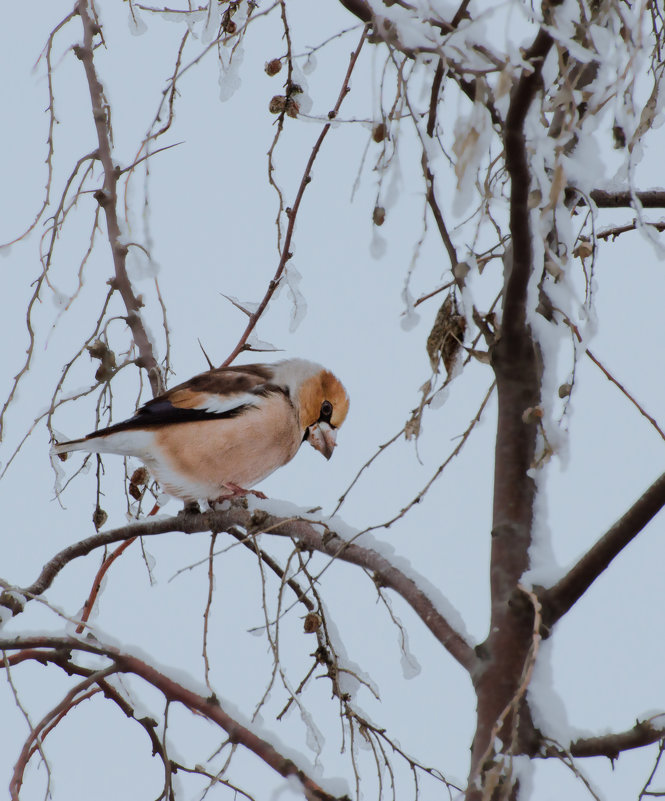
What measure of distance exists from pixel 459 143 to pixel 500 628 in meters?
1.17

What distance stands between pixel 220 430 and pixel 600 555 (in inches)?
113

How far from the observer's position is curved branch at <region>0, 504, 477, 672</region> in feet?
8.16

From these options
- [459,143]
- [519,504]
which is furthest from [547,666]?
[459,143]

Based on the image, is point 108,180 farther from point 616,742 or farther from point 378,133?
point 616,742

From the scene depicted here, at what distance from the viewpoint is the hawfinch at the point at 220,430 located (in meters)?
4.64

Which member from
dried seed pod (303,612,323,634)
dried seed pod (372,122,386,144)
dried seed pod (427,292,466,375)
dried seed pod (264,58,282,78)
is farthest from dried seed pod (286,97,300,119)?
dried seed pod (303,612,323,634)

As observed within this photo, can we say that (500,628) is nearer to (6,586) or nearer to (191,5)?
(6,586)

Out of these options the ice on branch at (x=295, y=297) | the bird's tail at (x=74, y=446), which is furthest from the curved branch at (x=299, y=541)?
the ice on branch at (x=295, y=297)

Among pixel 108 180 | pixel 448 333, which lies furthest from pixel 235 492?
pixel 448 333

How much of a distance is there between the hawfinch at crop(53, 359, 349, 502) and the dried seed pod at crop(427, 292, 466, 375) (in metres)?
2.11

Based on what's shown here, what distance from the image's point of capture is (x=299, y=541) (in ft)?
9.21

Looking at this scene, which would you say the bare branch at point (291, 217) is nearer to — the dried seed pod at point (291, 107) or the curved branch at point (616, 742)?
the dried seed pod at point (291, 107)

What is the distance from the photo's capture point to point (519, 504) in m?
2.49

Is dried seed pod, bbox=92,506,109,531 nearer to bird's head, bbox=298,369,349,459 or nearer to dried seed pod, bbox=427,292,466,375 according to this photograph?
bird's head, bbox=298,369,349,459
